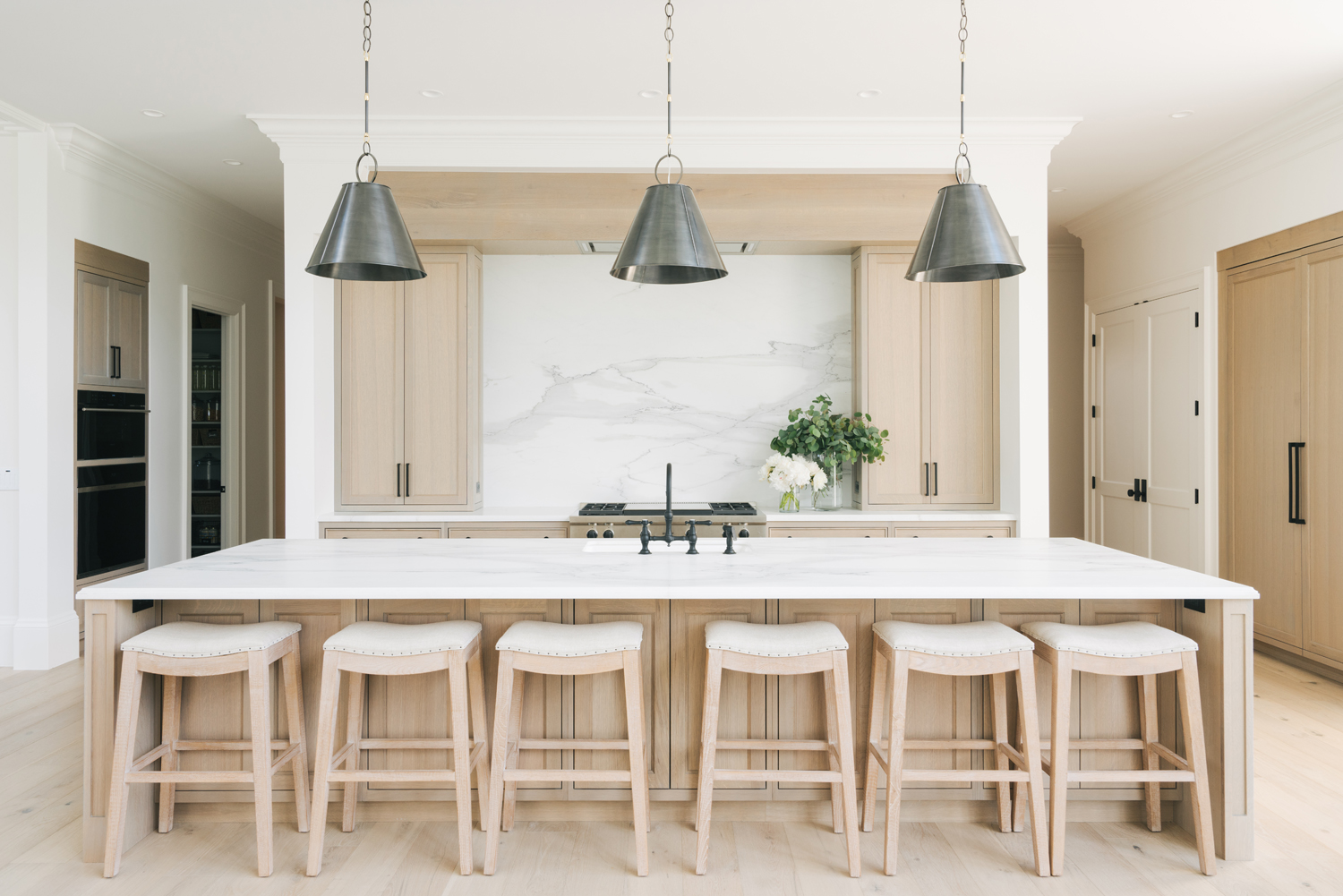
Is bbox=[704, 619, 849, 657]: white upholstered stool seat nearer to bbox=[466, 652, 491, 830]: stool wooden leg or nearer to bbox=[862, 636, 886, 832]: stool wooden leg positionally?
bbox=[862, 636, 886, 832]: stool wooden leg

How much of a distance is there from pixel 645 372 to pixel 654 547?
6.96ft

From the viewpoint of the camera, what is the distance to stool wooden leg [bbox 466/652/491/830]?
245cm

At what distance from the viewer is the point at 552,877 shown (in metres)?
2.29

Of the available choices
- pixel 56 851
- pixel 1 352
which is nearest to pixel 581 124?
pixel 1 352

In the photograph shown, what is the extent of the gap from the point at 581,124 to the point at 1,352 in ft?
10.3

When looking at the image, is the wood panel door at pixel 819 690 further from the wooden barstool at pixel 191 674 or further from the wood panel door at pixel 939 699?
the wooden barstool at pixel 191 674

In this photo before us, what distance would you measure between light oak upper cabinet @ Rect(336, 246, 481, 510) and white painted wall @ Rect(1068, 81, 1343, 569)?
4094 mm

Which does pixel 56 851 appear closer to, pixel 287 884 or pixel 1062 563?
pixel 287 884

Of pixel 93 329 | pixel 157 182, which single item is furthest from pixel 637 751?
pixel 157 182

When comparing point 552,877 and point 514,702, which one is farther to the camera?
point 514,702

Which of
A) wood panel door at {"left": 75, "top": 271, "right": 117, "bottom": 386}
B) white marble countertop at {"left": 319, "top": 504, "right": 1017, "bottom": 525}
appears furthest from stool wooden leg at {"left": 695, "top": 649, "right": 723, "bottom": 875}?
wood panel door at {"left": 75, "top": 271, "right": 117, "bottom": 386}

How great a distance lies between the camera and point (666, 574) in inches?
95.8

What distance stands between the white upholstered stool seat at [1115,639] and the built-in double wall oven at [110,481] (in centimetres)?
468

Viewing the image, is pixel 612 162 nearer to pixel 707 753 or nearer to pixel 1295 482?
pixel 707 753
